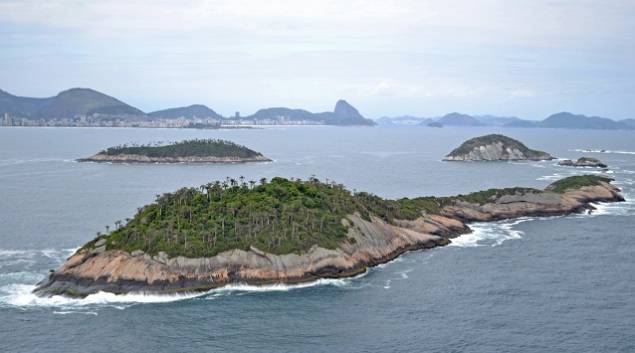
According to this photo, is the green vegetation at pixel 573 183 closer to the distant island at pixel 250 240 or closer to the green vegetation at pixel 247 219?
the distant island at pixel 250 240

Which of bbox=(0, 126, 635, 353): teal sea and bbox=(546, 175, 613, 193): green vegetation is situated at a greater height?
bbox=(546, 175, 613, 193): green vegetation

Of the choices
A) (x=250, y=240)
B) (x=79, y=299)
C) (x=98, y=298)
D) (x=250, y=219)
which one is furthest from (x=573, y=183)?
(x=79, y=299)

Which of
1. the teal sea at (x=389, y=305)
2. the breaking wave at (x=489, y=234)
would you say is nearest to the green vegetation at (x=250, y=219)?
the teal sea at (x=389, y=305)

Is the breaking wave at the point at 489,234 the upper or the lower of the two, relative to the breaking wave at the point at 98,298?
upper

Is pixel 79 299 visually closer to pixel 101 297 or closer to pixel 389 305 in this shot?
pixel 101 297

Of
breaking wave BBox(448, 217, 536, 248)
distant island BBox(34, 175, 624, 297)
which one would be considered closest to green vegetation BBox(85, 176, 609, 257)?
distant island BBox(34, 175, 624, 297)

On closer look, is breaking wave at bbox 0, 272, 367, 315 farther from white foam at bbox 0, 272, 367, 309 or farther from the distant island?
the distant island

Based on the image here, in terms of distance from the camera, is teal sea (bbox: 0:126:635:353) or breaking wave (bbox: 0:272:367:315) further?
breaking wave (bbox: 0:272:367:315)
